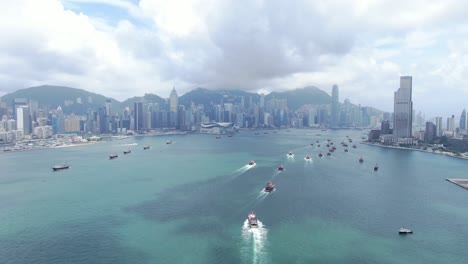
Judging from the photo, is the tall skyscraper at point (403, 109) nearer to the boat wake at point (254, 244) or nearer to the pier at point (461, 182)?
the pier at point (461, 182)

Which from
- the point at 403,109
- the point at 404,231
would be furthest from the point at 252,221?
the point at 403,109

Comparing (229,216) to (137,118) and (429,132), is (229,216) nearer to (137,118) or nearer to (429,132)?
(429,132)

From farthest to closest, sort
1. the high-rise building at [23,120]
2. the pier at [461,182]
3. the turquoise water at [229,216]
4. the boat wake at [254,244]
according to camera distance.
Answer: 1. the high-rise building at [23,120]
2. the pier at [461,182]
3. the turquoise water at [229,216]
4. the boat wake at [254,244]

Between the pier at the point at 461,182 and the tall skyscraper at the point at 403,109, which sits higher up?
the tall skyscraper at the point at 403,109

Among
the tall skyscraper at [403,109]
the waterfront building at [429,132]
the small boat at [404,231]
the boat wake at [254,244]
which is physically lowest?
the boat wake at [254,244]

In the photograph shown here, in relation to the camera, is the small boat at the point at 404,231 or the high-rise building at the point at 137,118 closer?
the small boat at the point at 404,231

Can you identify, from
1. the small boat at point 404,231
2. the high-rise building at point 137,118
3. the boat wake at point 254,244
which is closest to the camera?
the boat wake at point 254,244

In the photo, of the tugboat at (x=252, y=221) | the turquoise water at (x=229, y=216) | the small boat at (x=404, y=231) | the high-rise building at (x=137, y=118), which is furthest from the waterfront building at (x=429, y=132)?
the high-rise building at (x=137, y=118)
